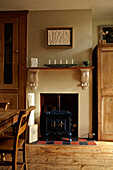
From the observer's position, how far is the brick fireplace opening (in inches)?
143

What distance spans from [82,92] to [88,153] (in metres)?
1.24

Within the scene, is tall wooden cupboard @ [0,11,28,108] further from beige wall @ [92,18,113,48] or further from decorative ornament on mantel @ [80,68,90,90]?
beige wall @ [92,18,113,48]

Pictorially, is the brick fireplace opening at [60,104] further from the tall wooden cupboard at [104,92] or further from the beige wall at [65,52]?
the tall wooden cupboard at [104,92]

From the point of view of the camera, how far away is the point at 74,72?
3.48 meters

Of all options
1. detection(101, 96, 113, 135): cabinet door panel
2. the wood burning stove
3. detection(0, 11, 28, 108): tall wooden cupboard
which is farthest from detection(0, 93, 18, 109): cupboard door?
detection(101, 96, 113, 135): cabinet door panel

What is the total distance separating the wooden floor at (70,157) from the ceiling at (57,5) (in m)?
2.72

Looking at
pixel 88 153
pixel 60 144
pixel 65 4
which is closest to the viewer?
pixel 88 153

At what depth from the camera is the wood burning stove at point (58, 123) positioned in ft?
10.7

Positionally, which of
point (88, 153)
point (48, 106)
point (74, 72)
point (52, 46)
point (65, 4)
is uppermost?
point (65, 4)

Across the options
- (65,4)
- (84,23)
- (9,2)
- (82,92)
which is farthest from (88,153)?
(9,2)

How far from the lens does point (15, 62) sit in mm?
3500

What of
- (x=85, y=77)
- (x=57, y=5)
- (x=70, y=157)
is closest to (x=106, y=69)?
(x=85, y=77)

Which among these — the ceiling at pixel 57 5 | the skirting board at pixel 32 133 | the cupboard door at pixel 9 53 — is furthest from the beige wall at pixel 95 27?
the skirting board at pixel 32 133

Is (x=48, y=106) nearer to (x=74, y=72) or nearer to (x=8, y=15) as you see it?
(x=74, y=72)
